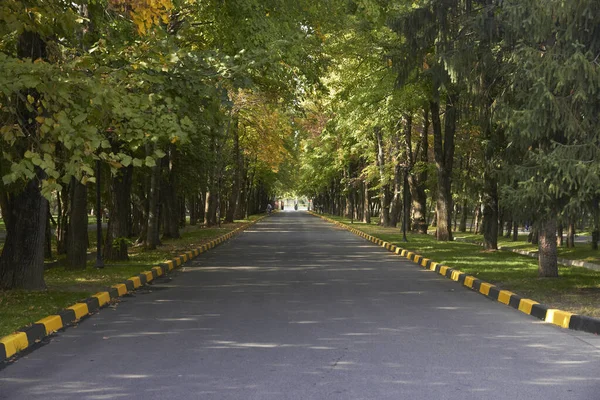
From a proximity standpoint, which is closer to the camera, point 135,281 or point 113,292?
point 113,292

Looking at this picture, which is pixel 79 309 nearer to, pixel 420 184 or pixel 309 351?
pixel 309 351

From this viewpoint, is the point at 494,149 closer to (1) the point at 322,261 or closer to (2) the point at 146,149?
(1) the point at 322,261

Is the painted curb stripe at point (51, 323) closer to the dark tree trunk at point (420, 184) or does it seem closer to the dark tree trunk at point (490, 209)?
the dark tree trunk at point (490, 209)

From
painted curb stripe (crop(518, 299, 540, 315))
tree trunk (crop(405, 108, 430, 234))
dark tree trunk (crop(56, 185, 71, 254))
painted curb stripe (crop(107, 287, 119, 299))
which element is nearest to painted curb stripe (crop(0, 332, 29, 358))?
painted curb stripe (crop(107, 287, 119, 299))

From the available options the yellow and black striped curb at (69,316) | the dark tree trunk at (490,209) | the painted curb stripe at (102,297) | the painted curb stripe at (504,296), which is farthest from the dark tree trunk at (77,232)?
the dark tree trunk at (490,209)

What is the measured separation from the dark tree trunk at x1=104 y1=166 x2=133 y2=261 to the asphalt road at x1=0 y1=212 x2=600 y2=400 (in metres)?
6.26

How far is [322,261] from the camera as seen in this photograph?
69.9 ft

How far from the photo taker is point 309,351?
25.7ft

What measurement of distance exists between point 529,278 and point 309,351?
828 centimetres

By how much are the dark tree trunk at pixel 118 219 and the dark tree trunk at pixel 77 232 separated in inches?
88.2

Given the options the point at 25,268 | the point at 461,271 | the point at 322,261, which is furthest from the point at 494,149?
the point at 25,268

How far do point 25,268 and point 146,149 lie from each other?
27.6 feet

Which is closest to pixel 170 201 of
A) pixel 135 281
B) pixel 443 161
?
pixel 443 161

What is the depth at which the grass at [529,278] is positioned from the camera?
11.3 m
